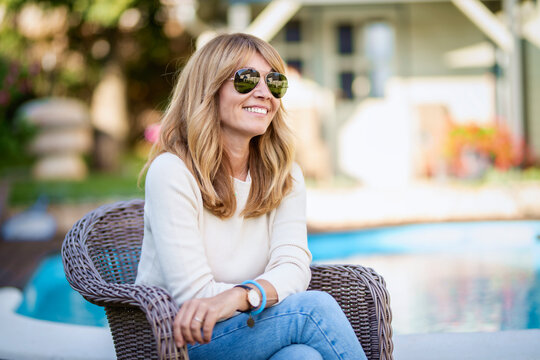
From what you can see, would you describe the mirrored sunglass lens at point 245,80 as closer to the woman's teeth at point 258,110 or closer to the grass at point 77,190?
the woman's teeth at point 258,110

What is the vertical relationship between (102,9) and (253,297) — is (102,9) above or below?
above

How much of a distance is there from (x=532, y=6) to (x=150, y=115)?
9.35m

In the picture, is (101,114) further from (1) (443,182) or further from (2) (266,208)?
(2) (266,208)

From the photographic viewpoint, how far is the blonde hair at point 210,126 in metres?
1.80

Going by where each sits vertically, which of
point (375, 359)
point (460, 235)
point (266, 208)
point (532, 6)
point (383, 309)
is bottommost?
point (460, 235)

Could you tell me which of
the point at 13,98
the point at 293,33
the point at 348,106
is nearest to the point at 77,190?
the point at 13,98

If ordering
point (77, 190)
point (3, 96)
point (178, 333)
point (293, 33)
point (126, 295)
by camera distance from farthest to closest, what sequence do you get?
1. point (293, 33)
2. point (77, 190)
3. point (3, 96)
4. point (126, 295)
5. point (178, 333)

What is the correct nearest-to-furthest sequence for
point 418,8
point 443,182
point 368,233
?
point 368,233
point 443,182
point 418,8

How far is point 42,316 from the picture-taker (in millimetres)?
3762

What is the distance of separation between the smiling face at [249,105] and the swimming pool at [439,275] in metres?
1.74

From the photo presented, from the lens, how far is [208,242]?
181cm

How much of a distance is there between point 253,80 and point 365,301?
736 millimetres

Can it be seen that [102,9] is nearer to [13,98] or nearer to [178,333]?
[13,98]

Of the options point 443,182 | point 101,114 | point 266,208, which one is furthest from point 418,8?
point 266,208
